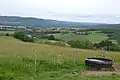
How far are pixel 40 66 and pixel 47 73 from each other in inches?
121

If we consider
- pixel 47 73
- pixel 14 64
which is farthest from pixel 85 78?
pixel 14 64

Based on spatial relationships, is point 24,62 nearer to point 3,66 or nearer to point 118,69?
point 3,66

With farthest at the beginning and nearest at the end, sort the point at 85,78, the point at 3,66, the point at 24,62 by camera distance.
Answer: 1. the point at 24,62
2. the point at 3,66
3. the point at 85,78

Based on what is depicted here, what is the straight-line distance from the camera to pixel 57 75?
93.8 ft

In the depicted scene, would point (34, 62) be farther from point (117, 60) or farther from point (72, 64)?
point (117, 60)

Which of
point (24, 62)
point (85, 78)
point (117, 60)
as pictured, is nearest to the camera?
point (85, 78)

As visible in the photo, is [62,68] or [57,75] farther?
[62,68]

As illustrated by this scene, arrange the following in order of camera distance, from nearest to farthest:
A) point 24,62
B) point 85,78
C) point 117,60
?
1. point 85,78
2. point 24,62
3. point 117,60

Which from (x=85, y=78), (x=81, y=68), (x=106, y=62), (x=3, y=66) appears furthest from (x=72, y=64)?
(x=3, y=66)

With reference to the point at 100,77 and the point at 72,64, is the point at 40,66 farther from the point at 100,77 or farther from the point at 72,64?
the point at 100,77

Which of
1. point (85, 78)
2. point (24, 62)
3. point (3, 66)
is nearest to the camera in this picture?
point (85, 78)

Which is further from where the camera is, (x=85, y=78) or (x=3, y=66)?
(x=3, y=66)

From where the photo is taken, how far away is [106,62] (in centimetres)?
3384

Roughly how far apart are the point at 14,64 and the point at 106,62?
1078cm
